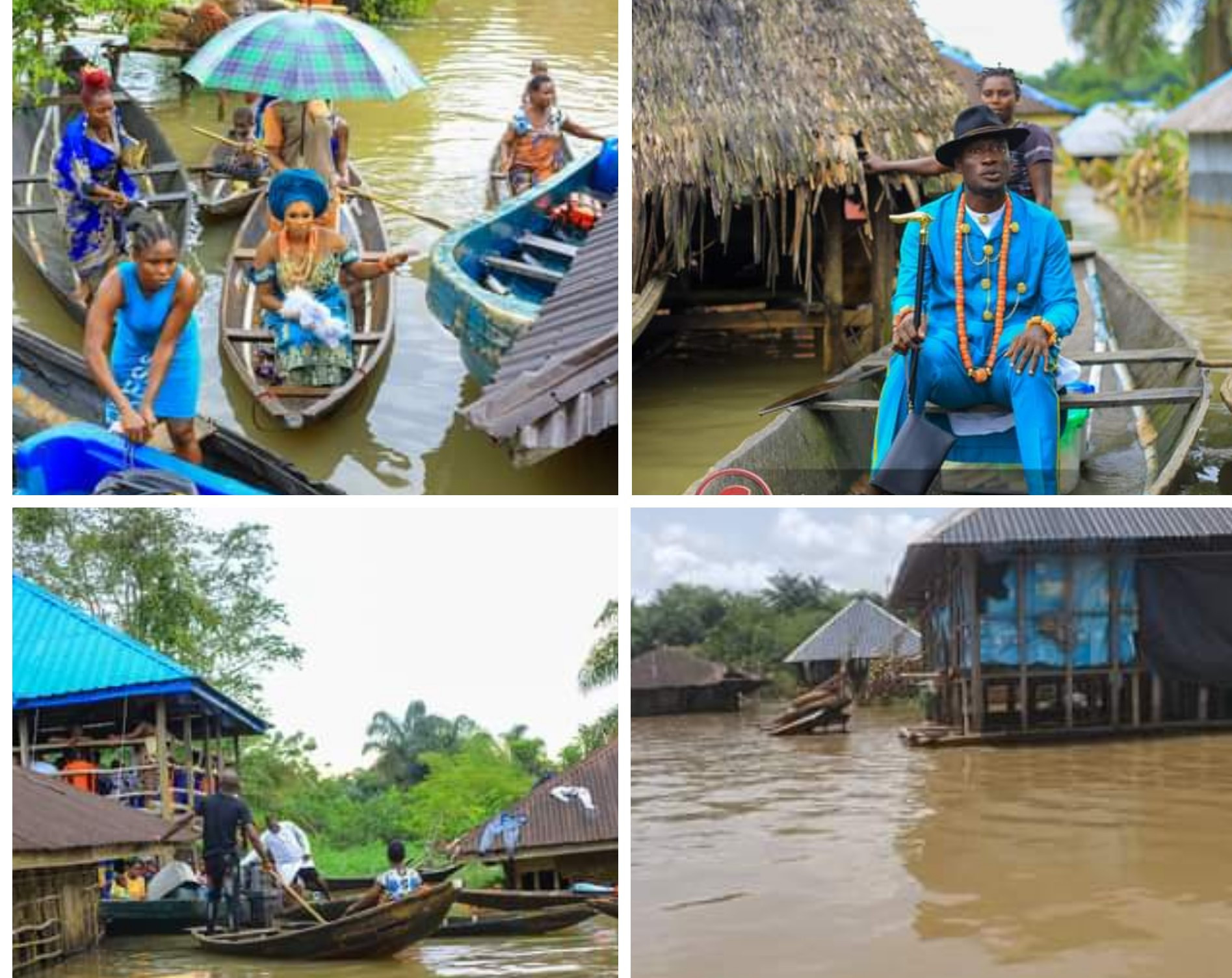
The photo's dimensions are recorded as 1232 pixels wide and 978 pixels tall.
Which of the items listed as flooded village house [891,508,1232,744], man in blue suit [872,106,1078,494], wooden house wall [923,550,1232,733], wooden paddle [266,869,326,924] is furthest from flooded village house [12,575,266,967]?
wooden house wall [923,550,1232,733]

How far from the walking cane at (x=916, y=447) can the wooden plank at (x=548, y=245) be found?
90.7 inches

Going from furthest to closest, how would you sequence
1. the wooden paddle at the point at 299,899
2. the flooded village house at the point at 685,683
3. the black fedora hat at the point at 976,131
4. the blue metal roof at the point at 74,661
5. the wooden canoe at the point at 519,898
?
the flooded village house at the point at 685,683, the wooden paddle at the point at 299,899, the wooden canoe at the point at 519,898, the blue metal roof at the point at 74,661, the black fedora hat at the point at 976,131

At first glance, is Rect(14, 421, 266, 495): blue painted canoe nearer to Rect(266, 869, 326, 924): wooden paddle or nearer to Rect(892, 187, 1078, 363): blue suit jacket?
Rect(266, 869, 326, 924): wooden paddle

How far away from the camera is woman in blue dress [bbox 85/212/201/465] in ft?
12.4

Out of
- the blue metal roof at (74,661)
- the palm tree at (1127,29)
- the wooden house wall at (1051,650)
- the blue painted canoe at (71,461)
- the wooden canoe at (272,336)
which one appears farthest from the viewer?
the palm tree at (1127,29)

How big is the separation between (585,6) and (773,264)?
133 cm

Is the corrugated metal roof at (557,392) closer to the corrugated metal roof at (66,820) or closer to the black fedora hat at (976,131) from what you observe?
the black fedora hat at (976,131)

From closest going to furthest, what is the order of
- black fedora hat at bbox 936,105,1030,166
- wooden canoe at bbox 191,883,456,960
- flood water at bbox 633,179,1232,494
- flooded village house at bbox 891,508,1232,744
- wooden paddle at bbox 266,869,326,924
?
black fedora hat at bbox 936,105,1030,166 → wooden canoe at bbox 191,883,456,960 → wooden paddle at bbox 266,869,326,924 → flood water at bbox 633,179,1232,494 → flooded village house at bbox 891,508,1232,744

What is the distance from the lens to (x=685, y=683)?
6.62m

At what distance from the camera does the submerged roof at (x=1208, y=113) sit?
17.7m

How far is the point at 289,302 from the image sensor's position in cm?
485

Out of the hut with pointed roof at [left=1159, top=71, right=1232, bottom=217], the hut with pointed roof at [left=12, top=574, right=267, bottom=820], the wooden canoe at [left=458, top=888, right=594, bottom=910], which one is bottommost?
the wooden canoe at [left=458, top=888, right=594, bottom=910]

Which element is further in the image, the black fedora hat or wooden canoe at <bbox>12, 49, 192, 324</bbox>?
wooden canoe at <bbox>12, 49, 192, 324</bbox>

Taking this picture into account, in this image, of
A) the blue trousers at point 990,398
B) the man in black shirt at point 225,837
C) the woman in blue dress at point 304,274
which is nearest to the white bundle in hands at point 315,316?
the woman in blue dress at point 304,274
